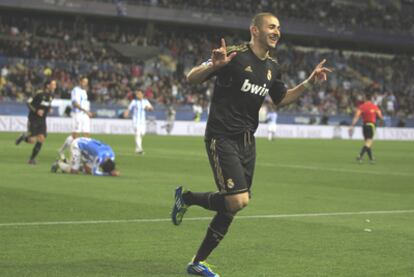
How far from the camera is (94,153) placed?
20391 mm

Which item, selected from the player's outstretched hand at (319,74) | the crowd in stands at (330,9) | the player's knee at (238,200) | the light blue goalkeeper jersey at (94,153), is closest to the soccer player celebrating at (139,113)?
the light blue goalkeeper jersey at (94,153)

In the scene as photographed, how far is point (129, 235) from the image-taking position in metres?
10.7

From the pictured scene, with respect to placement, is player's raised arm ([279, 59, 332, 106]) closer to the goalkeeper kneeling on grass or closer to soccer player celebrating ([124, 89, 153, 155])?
the goalkeeper kneeling on grass

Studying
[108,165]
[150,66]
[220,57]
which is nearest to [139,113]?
[108,165]

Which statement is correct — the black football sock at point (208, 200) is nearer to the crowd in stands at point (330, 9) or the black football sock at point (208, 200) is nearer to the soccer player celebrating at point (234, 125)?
the soccer player celebrating at point (234, 125)

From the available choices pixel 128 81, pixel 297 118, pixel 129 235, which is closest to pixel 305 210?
pixel 129 235

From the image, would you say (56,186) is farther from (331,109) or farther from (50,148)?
(331,109)

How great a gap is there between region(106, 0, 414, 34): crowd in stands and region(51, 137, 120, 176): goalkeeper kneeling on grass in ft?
138

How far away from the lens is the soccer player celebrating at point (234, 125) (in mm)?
8164

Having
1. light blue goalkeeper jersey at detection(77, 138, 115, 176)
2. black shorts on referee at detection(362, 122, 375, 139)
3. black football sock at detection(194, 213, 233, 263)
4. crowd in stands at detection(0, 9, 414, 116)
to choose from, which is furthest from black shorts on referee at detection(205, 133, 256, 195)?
crowd in stands at detection(0, 9, 414, 116)

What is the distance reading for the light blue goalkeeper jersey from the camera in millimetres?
20266

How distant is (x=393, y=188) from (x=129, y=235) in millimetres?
9890

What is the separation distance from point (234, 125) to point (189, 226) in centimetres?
377

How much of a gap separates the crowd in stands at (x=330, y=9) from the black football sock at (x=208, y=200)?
53598mm
